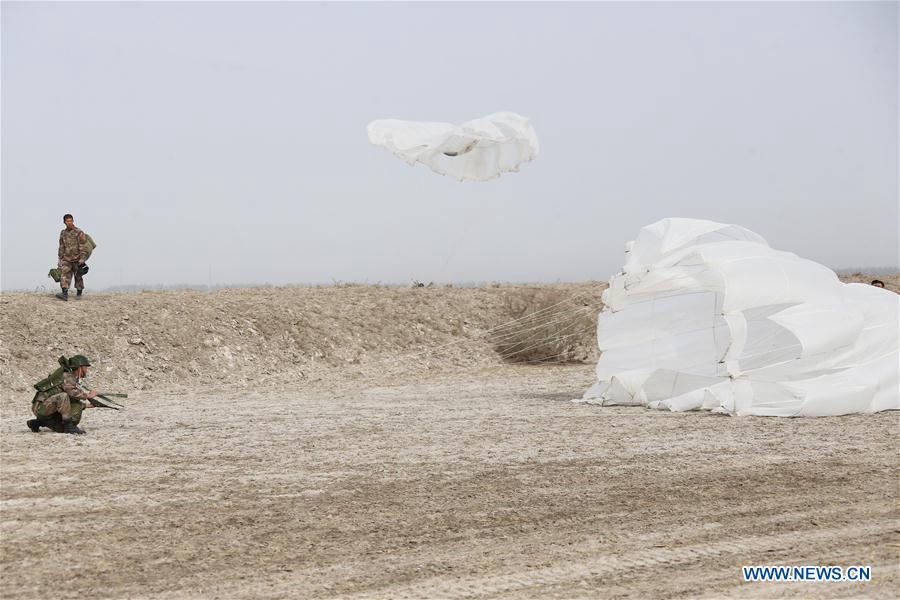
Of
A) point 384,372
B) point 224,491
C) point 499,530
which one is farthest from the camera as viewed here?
point 384,372

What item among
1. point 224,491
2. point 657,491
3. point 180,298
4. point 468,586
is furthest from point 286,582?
point 180,298

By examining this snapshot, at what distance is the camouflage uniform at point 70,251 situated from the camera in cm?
1867

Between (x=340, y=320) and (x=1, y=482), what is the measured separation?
563 inches

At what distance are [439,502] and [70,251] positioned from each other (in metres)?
13.5

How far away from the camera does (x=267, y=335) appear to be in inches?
824

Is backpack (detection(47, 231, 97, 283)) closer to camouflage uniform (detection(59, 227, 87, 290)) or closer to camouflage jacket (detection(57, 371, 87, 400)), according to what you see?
camouflage uniform (detection(59, 227, 87, 290))

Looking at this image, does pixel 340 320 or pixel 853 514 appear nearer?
pixel 853 514

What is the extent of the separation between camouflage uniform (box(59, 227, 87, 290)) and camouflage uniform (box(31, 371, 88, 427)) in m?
8.05

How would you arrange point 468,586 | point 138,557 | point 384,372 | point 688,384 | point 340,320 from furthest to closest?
point 340,320, point 384,372, point 688,384, point 138,557, point 468,586

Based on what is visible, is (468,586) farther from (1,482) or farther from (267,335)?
(267,335)

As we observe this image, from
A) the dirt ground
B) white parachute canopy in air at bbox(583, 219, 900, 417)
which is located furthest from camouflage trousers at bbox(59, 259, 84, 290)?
white parachute canopy in air at bbox(583, 219, 900, 417)

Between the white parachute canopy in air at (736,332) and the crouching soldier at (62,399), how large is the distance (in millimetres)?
7751

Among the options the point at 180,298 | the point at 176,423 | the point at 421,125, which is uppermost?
the point at 421,125

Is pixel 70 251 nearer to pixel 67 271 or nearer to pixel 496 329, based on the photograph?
pixel 67 271
